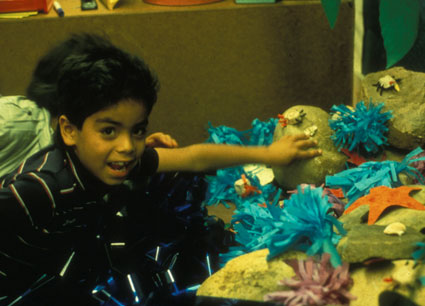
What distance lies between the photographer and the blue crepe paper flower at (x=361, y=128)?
4.02 ft

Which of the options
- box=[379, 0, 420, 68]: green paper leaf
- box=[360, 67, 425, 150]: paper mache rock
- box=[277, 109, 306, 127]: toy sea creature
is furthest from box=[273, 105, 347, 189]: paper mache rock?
box=[379, 0, 420, 68]: green paper leaf

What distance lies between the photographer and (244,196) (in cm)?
137

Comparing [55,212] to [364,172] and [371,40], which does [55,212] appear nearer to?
[364,172]

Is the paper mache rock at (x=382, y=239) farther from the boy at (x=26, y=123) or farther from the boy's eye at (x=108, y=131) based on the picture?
the boy at (x=26, y=123)

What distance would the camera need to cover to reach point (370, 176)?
3.86 feet

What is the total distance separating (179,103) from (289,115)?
0.48 m

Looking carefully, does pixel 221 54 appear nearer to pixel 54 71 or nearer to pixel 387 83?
pixel 387 83

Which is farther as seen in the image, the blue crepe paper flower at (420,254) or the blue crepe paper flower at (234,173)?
the blue crepe paper flower at (234,173)

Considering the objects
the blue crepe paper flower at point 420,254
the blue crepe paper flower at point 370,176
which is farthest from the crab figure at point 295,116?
the blue crepe paper flower at point 420,254

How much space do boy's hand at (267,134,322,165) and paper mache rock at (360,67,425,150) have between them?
0.19 meters

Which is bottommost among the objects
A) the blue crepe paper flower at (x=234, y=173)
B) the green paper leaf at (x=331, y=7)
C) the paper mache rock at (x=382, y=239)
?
the blue crepe paper flower at (x=234, y=173)

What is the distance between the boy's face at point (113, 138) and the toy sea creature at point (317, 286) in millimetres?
330

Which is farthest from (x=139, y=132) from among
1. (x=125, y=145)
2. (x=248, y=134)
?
(x=248, y=134)

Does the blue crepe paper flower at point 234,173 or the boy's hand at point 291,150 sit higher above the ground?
the boy's hand at point 291,150
